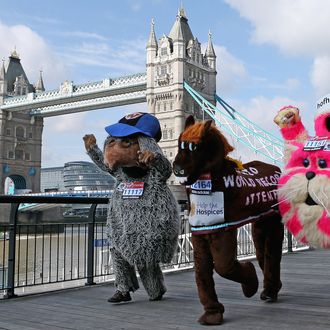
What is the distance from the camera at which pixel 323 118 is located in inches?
110

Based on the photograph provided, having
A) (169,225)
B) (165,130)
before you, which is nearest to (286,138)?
(169,225)

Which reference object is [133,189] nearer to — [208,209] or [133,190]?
[133,190]

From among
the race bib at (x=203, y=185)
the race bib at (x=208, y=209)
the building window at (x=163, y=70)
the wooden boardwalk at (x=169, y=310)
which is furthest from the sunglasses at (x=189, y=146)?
the building window at (x=163, y=70)

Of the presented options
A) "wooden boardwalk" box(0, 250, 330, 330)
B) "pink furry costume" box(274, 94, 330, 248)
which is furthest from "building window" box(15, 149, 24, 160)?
"pink furry costume" box(274, 94, 330, 248)

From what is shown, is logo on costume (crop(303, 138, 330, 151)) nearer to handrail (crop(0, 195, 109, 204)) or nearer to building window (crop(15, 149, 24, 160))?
handrail (crop(0, 195, 109, 204))

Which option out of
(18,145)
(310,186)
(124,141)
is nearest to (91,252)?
(124,141)

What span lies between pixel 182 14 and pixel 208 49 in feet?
17.0

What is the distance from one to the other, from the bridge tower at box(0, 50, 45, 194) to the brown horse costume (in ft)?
200

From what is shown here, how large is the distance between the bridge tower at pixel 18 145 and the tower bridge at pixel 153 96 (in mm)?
126

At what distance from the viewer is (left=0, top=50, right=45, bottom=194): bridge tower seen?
209 ft

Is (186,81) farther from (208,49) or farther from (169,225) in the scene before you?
(169,225)

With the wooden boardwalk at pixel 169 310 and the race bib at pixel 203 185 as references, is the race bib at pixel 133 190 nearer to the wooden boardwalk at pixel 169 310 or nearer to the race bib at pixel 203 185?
the race bib at pixel 203 185

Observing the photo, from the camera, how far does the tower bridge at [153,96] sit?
51.5 meters

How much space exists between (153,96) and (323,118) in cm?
4944
